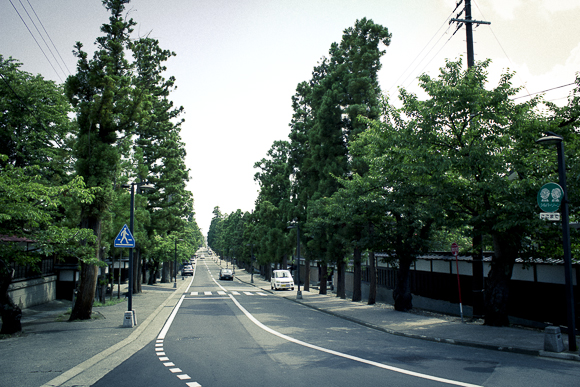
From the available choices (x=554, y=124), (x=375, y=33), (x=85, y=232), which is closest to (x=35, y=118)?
(x=85, y=232)

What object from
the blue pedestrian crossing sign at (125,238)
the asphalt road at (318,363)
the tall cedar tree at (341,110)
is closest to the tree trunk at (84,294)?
the blue pedestrian crossing sign at (125,238)

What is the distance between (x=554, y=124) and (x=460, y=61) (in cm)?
403

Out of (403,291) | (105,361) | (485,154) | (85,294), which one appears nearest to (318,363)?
(105,361)

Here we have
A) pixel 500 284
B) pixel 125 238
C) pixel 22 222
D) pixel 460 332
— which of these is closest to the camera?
pixel 22 222

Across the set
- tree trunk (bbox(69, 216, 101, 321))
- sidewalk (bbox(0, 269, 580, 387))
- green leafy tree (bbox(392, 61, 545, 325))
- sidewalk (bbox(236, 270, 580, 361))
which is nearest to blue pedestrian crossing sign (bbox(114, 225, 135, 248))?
tree trunk (bbox(69, 216, 101, 321))

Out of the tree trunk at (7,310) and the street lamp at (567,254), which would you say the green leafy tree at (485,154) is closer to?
the street lamp at (567,254)

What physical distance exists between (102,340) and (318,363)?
23.5 feet

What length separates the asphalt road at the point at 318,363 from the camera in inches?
298

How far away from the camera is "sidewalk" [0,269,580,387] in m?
8.28

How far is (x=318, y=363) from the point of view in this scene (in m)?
8.99

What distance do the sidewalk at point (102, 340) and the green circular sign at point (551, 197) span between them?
12.0 ft

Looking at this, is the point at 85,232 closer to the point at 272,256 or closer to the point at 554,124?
the point at 554,124

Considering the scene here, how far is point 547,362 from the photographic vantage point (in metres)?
9.24

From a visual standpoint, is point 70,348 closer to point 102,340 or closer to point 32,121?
point 102,340
